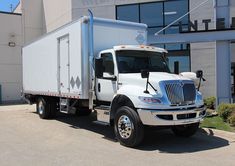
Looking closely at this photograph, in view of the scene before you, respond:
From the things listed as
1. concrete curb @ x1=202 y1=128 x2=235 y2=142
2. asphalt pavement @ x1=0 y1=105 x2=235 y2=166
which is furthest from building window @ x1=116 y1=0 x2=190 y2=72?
asphalt pavement @ x1=0 y1=105 x2=235 y2=166

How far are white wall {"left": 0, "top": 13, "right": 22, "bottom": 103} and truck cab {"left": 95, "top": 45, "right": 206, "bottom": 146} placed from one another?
21472 millimetres

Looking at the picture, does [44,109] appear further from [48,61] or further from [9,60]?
[9,60]

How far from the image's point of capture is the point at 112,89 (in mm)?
10742

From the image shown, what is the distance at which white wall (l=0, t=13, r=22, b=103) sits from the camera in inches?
1230

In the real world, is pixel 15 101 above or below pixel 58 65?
below

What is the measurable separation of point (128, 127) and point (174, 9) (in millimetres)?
14993

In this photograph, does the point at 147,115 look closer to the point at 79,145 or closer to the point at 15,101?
the point at 79,145

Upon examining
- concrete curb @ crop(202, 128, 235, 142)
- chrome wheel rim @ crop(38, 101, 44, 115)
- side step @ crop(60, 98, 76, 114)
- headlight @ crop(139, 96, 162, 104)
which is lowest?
concrete curb @ crop(202, 128, 235, 142)

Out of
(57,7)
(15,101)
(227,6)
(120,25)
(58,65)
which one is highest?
(57,7)

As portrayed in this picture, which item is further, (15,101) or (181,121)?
(15,101)

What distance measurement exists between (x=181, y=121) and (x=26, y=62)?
10.6 metres

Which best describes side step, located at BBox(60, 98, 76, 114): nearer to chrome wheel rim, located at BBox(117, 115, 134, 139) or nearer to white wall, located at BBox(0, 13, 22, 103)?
chrome wheel rim, located at BBox(117, 115, 134, 139)

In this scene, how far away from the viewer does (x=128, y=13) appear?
24.5 meters

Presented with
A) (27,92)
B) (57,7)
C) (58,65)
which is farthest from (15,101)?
(58,65)
